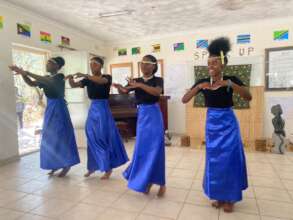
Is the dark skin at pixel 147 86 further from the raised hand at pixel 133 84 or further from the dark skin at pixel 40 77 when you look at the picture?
the dark skin at pixel 40 77

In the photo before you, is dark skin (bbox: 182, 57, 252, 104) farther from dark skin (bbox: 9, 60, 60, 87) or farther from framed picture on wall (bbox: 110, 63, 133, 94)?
framed picture on wall (bbox: 110, 63, 133, 94)

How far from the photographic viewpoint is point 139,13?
4.21 metres

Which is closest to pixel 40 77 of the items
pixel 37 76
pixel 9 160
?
pixel 37 76

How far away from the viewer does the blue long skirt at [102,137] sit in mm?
2912

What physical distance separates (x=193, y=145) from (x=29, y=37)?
12.2ft

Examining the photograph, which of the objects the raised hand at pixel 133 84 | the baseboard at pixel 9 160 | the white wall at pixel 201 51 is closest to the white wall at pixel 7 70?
the baseboard at pixel 9 160

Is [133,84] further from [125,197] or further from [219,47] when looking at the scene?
[125,197]

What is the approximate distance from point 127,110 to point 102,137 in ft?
8.55

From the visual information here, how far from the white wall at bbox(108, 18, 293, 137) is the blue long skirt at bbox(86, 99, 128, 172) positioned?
2.93m

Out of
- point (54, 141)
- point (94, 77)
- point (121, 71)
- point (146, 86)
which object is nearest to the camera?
point (146, 86)

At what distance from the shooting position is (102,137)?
292 centimetres

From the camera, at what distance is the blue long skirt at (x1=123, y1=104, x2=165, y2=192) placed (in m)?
2.40

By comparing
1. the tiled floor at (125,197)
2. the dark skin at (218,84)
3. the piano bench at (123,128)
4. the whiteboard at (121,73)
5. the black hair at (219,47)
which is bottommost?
the tiled floor at (125,197)

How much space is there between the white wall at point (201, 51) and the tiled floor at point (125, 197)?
7.51 feet
